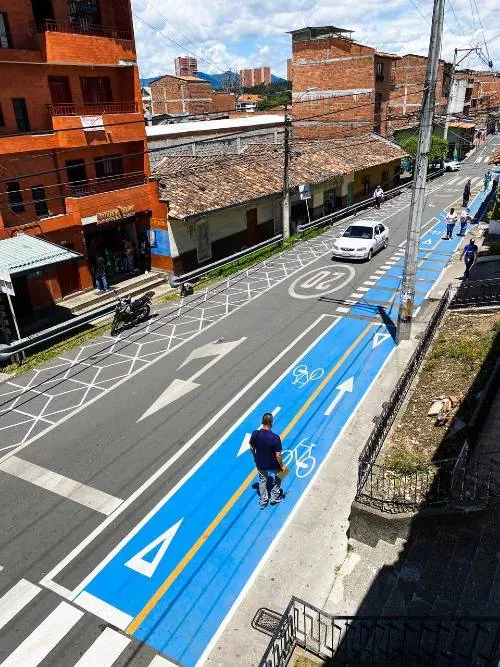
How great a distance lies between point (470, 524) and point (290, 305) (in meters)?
13.0

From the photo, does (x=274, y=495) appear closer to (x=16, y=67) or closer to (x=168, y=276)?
(x=168, y=276)

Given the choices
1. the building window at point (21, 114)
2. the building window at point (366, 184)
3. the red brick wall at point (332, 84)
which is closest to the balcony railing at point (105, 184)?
the building window at point (21, 114)

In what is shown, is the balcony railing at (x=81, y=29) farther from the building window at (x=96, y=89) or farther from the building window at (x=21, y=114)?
the building window at (x=21, y=114)

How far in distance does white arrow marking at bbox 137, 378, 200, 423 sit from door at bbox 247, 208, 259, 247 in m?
15.8

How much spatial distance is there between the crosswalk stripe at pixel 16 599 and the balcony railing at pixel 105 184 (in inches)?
672

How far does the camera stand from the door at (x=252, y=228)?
28.4m

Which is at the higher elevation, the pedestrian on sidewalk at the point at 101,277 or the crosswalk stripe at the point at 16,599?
the pedestrian on sidewalk at the point at 101,277

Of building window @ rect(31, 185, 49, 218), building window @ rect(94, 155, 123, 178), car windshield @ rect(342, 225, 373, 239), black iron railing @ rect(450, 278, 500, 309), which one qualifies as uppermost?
building window @ rect(94, 155, 123, 178)

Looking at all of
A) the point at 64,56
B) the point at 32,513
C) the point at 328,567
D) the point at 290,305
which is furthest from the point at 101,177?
the point at 328,567

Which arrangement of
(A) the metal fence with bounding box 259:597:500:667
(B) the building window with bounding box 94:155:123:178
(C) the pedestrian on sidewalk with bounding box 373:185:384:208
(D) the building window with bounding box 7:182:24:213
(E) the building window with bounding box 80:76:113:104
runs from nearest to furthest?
1. (A) the metal fence with bounding box 259:597:500:667
2. (D) the building window with bounding box 7:182:24:213
3. (E) the building window with bounding box 80:76:113:104
4. (B) the building window with bounding box 94:155:123:178
5. (C) the pedestrian on sidewalk with bounding box 373:185:384:208

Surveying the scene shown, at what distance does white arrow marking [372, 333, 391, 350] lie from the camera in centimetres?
1631

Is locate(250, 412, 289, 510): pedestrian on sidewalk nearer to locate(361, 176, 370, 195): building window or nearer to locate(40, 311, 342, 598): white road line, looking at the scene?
locate(40, 311, 342, 598): white road line

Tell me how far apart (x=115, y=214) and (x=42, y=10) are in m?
8.39

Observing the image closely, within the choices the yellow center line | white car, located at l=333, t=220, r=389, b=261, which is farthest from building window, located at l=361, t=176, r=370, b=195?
the yellow center line
